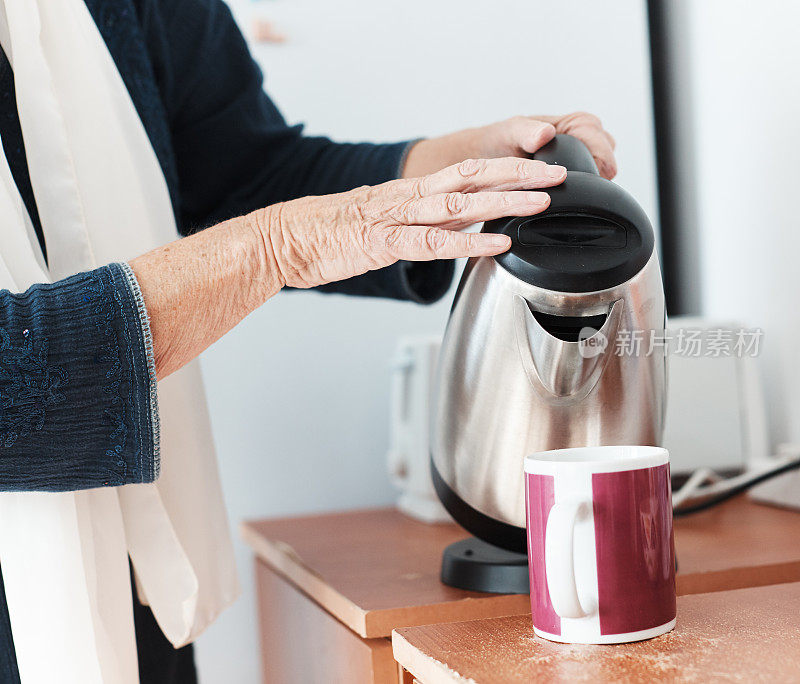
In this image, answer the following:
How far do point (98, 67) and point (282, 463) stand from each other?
23.9 inches

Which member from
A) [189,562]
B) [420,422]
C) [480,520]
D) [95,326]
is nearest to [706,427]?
[420,422]

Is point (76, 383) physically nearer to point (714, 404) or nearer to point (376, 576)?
point (376, 576)

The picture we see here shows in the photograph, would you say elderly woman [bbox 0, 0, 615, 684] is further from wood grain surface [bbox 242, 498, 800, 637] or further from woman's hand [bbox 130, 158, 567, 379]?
wood grain surface [bbox 242, 498, 800, 637]

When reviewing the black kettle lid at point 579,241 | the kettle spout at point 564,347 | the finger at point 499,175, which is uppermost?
the finger at point 499,175

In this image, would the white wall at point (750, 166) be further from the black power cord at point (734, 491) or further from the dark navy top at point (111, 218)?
the dark navy top at point (111, 218)

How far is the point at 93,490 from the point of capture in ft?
2.19

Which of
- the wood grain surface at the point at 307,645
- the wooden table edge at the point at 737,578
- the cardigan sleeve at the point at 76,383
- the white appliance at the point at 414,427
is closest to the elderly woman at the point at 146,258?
the cardigan sleeve at the point at 76,383

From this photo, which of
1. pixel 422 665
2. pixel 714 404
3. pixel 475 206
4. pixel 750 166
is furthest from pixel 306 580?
pixel 750 166

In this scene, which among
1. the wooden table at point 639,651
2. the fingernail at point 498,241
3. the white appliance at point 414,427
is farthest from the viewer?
the white appliance at point 414,427

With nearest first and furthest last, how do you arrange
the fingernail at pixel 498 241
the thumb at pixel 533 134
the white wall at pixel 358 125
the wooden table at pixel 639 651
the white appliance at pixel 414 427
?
the wooden table at pixel 639 651 → the fingernail at pixel 498 241 → the thumb at pixel 533 134 → the white appliance at pixel 414 427 → the white wall at pixel 358 125

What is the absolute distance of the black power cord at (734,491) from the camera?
931 millimetres

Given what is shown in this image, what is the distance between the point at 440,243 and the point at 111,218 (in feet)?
1.01

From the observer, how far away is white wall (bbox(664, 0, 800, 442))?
1035mm

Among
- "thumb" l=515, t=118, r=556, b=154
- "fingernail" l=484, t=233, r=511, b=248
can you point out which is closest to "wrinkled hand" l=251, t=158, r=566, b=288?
"fingernail" l=484, t=233, r=511, b=248
